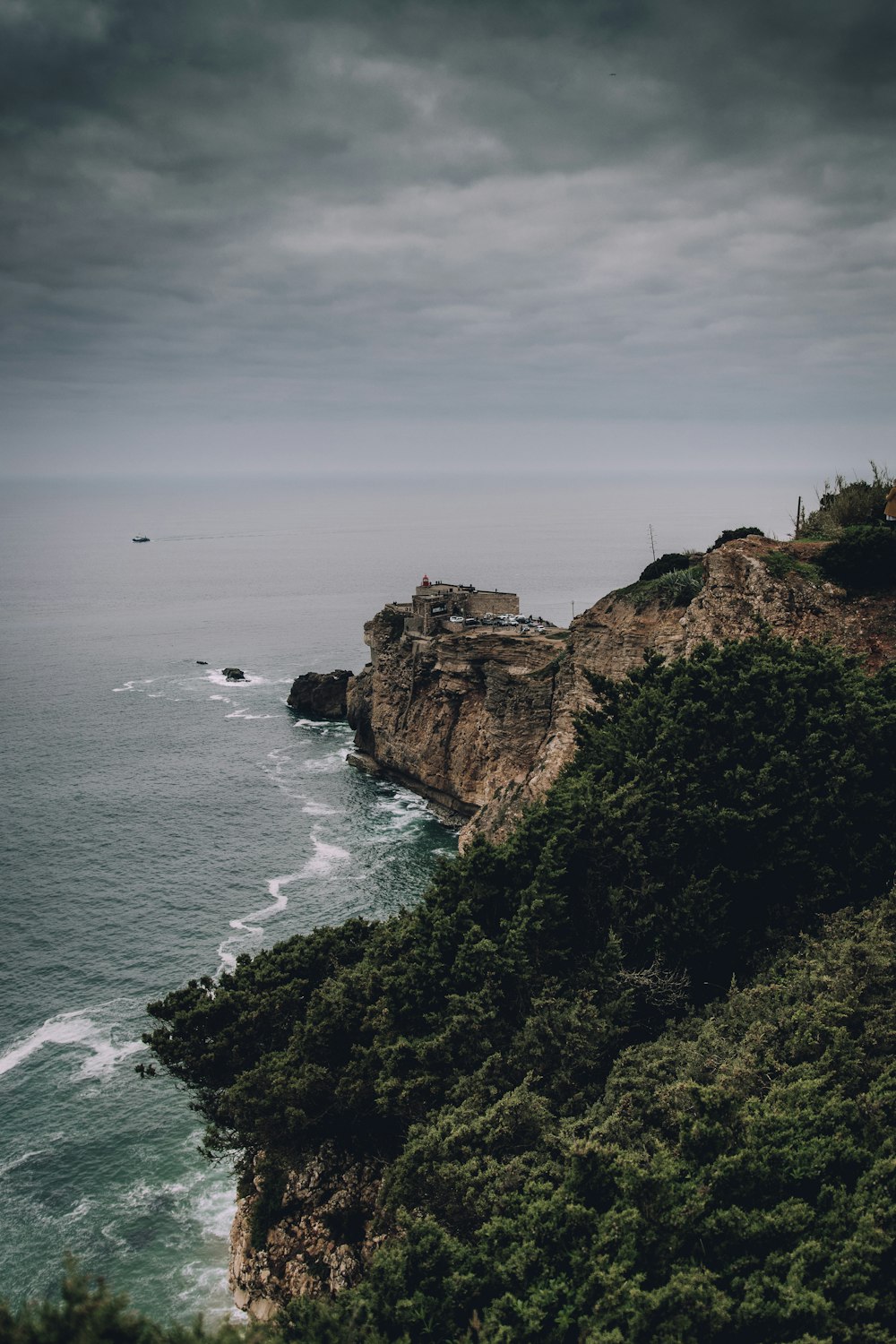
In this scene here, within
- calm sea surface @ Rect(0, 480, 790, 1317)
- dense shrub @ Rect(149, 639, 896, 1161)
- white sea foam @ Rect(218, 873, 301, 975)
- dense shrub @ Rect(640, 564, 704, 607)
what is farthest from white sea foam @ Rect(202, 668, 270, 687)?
dense shrub @ Rect(149, 639, 896, 1161)

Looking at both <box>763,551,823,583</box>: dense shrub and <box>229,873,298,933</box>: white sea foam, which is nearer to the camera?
<box>763,551,823,583</box>: dense shrub

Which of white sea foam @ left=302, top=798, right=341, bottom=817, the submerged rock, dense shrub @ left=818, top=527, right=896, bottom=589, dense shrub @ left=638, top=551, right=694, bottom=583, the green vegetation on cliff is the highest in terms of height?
dense shrub @ left=638, top=551, right=694, bottom=583

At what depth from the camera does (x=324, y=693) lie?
88.2 m

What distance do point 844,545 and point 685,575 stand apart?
10483mm

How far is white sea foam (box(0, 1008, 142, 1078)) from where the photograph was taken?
3422 centimetres

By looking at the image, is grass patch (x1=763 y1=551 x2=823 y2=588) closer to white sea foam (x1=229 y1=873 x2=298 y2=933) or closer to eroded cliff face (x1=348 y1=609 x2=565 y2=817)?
eroded cliff face (x1=348 y1=609 x2=565 y2=817)

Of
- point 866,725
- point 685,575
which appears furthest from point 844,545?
point 866,725

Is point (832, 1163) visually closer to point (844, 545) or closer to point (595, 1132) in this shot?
point (595, 1132)

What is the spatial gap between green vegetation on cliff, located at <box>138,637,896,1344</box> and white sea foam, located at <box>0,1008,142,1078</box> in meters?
13.9

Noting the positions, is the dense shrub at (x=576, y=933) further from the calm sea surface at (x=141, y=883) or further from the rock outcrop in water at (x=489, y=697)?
the calm sea surface at (x=141, y=883)

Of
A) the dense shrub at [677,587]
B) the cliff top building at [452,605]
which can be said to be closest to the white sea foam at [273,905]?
the dense shrub at [677,587]

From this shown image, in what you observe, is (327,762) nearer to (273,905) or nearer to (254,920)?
(273,905)

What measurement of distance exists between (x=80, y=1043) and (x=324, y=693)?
5453 centimetres

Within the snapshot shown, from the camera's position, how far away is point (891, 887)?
858 inches
